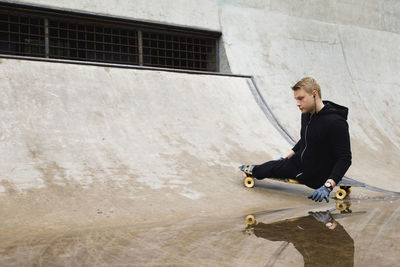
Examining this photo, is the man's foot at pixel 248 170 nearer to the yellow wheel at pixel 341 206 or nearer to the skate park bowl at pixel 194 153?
the skate park bowl at pixel 194 153

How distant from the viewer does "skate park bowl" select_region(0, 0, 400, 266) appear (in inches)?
101

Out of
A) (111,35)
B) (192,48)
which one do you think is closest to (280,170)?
(111,35)

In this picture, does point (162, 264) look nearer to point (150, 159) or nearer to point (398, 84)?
Result: point (150, 159)

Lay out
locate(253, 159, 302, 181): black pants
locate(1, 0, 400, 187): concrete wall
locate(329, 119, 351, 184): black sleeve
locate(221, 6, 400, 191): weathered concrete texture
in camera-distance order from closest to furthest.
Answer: locate(329, 119, 351, 184): black sleeve
locate(253, 159, 302, 181): black pants
locate(1, 0, 400, 187): concrete wall
locate(221, 6, 400, 191): weathered concrete texture

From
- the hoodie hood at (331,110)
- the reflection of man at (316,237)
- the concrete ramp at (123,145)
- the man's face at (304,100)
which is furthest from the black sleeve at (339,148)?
the concrete ramp at (123,145)

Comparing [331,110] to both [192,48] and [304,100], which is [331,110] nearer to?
[304,100]

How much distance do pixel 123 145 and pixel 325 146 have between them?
2.37m

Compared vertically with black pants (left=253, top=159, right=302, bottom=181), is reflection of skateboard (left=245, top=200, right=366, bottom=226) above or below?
below

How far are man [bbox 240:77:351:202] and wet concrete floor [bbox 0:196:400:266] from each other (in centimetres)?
44

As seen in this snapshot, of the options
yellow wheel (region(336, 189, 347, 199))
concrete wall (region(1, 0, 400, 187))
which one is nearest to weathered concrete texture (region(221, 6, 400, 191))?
concrete wall (region(1, 0, 400, 187))

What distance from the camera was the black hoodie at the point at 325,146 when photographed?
11.6 ft

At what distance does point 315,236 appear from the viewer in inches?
104

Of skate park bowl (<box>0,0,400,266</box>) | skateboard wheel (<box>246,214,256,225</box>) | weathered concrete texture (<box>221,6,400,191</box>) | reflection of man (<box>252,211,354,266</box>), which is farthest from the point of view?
weathered concrete texture (<box>221,6,400,191</box>)

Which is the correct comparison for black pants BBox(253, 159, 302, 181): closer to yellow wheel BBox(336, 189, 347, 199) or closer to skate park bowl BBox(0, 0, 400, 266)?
skate park bowl BBox(0, 0, 400, 266)
